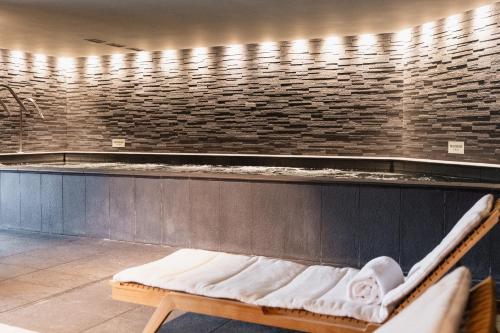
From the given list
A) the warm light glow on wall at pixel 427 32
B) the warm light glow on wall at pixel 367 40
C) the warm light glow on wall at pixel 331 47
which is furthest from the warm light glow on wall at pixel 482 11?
the warm light glow on wall at pixel 331 47

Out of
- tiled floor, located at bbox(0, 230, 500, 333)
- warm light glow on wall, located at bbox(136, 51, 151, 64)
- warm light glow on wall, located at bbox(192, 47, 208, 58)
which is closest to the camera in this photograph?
tiled floor, located at bbox(0, 230, 500, 333)

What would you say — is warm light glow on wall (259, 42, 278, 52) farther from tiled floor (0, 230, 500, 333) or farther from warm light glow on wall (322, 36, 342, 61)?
tiled floor (0, 230, 500, 333)

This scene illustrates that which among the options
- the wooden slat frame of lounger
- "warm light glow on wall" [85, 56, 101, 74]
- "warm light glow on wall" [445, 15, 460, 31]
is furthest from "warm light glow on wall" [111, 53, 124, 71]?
the wooden slat frame of lounger

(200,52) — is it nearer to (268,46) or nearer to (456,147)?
(268,46)

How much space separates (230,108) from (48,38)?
3932 millimetres

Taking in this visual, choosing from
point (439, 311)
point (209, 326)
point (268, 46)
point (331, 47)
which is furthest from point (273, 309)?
point (268, 46)

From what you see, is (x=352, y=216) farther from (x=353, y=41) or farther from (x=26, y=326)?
(x=353, y=41)

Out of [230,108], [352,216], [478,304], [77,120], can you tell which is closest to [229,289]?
[478,304]

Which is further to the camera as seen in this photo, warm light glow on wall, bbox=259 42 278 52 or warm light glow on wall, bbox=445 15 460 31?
warm light glow on wall, bbox=259 42 278 52

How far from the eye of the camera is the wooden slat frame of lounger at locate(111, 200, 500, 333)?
108 inches

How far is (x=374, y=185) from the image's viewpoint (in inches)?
210

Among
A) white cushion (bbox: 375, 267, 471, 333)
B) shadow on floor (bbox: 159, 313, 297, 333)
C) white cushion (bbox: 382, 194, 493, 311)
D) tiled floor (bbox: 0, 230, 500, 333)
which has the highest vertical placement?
white cushion (bbox: 375, 267, 471, 333)

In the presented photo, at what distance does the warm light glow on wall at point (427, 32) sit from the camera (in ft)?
30.0

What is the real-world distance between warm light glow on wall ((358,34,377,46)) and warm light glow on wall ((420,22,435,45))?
1109 millimetres
